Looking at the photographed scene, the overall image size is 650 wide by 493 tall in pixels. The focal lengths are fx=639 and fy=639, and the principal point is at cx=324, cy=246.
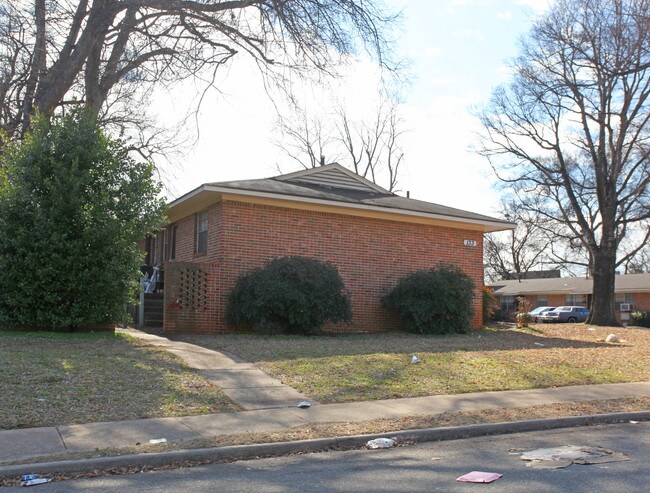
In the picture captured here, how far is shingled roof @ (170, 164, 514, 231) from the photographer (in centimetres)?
1703

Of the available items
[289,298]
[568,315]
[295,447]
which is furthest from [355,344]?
[568,315]

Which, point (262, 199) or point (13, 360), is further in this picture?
point (262, 199)

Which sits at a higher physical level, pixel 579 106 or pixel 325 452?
pixel 579 106

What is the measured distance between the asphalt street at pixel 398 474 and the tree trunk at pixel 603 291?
26.8m

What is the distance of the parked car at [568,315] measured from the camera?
47847mm

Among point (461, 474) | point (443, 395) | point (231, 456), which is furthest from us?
point (443, 395)

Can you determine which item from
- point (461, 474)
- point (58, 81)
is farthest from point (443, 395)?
point (58, 81)

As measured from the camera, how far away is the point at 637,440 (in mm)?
7398

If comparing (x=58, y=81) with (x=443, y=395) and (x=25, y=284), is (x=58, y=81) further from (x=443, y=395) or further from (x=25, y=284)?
(x=443, y=395)

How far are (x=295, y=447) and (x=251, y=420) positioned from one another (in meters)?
1.19

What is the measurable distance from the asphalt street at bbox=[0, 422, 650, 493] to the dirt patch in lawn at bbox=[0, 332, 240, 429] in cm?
210

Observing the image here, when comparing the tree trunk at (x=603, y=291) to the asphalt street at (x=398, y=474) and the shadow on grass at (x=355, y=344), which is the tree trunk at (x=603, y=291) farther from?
the asphalt street at (x=398, y=474)

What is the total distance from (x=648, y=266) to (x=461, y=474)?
3429 inches

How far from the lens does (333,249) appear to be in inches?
720
